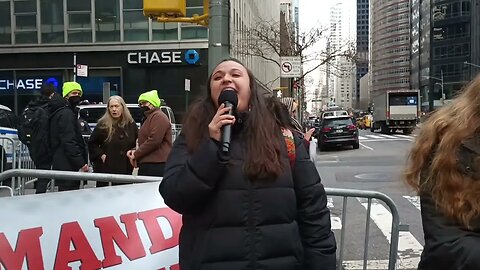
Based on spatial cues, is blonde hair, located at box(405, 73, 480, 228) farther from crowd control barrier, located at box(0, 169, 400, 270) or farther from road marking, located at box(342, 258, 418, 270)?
road marking, located at box(342, 258, 418, 270)

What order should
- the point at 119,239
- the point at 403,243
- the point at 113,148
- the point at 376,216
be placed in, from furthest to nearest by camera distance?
the point at 376,216, the point at 113,148, the point at 403,243, the point at 119,239

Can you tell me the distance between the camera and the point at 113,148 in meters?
7.09

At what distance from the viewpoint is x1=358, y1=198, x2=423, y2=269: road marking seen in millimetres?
6045

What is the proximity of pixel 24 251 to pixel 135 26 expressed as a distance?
1092 inches

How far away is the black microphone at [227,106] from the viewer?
222 centimetres

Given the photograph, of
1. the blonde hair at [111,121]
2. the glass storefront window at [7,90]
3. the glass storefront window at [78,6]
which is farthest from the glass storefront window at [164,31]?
the blonde hair at [111,121]

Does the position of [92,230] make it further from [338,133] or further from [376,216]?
[338,133]

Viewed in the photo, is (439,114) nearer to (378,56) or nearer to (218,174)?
(218,174)

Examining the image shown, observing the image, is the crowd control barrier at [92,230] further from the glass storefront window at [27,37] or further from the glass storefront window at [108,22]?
the glass storefront window at [27,37]

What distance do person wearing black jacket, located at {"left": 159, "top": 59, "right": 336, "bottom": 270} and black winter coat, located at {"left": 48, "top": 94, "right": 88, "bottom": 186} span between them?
13.7 ft

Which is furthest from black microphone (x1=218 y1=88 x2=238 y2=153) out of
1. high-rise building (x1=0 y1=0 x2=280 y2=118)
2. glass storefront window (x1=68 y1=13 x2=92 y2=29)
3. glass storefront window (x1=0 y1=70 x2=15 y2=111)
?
glass storefront window (x1=0 y1=70 x2=15 y2=111)

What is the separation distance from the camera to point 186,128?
249cm

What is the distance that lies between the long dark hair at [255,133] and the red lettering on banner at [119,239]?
1.36 m

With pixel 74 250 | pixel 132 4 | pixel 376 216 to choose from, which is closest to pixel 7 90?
pixel 132 4
